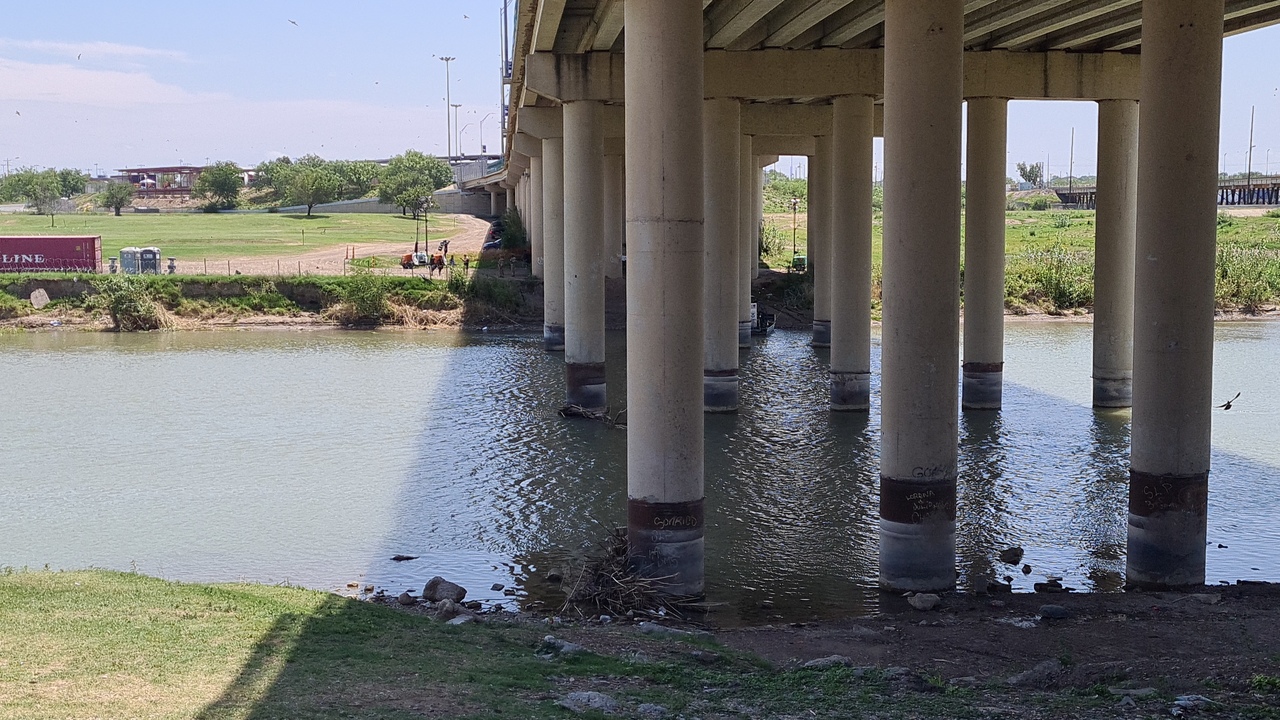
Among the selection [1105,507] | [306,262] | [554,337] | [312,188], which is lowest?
[1105,507]

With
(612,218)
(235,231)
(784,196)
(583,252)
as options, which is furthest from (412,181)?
(583,252)

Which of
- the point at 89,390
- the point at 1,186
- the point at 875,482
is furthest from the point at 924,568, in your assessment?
the point at 1,186

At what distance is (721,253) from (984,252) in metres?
5.88

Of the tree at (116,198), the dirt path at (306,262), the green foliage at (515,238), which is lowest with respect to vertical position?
the dirt path at (306,262)

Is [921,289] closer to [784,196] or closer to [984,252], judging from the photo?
[984,252]

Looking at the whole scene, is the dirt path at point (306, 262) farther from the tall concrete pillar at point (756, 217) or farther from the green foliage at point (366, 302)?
the tall concrete pillar at point (756, 217)

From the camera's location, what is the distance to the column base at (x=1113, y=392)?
2978cm

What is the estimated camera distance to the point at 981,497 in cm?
2098

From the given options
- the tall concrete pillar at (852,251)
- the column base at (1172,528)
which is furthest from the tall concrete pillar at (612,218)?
the column base at (1172,528)

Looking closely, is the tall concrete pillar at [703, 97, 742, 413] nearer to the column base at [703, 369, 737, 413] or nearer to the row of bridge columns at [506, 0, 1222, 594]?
the column base at [703, 369, 737, 413]

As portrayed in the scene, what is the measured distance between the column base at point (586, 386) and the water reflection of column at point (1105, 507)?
11.1 m

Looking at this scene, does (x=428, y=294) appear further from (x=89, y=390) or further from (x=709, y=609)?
(x=709, y=609)

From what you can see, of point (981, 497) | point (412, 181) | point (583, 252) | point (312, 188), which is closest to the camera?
point (981, 497)

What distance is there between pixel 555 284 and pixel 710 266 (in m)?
11.5
